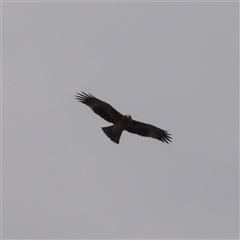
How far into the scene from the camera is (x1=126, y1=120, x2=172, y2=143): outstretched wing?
24047 mm

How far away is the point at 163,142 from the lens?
24.6 metres

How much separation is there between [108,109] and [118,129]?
0.75 meters

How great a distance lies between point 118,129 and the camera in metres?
23.5

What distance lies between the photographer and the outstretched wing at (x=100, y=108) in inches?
925

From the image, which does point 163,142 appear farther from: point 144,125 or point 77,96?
point 77,96

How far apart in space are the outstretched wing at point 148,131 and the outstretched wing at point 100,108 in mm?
734

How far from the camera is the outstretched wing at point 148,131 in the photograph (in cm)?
2405

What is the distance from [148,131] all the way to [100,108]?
6.56ft

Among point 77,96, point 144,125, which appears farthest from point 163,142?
point 77,96

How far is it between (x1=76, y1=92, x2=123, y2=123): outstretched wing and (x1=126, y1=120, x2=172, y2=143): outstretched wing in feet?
2.41

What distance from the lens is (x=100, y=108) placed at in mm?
23609

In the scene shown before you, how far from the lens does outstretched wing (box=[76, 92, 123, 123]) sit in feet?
77.1

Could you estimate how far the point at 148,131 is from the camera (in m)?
24.4

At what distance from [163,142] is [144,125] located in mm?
1042
